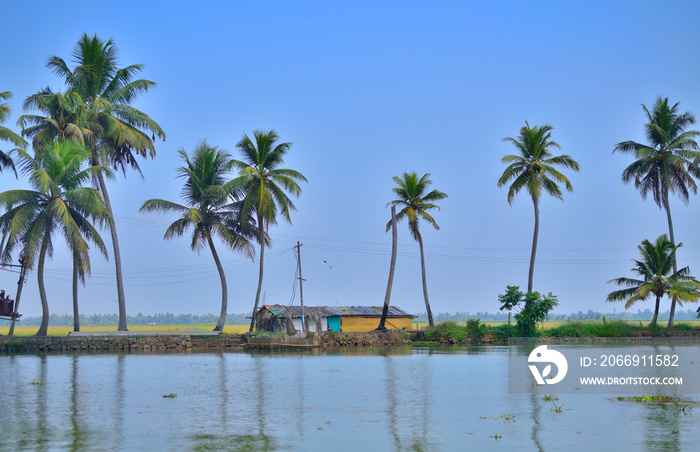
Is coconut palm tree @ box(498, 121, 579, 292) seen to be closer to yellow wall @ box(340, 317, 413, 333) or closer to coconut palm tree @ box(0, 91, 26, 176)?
yellow wall @ box(340, 317, 413, 333)

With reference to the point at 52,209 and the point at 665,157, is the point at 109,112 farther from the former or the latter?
the point at 665,157

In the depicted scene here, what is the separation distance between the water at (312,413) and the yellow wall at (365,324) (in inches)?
926

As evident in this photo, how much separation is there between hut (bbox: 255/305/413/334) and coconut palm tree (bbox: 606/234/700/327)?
619 inches

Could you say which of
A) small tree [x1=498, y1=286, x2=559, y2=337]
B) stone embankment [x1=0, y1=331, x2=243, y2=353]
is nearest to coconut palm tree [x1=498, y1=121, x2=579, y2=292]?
small tree [x1=498, y1=286, x2=559, y2=337]

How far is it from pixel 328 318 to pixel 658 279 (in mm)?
22948

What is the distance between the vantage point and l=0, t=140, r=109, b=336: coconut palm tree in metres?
35.5

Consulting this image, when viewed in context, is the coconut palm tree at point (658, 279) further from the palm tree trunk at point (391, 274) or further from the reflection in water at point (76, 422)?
the reflection in water at point (76, 422)

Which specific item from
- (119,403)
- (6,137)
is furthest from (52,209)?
(119,403)

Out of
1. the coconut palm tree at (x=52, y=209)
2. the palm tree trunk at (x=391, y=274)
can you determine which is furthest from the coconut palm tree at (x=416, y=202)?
the coconut palm tree at (x=52, y=209)

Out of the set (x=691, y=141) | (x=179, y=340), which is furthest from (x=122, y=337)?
(x=691, y=141)

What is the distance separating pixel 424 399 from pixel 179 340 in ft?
84.6

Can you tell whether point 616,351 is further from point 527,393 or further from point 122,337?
point 122,337

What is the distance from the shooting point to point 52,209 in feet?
116

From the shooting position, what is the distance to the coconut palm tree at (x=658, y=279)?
144 feet
